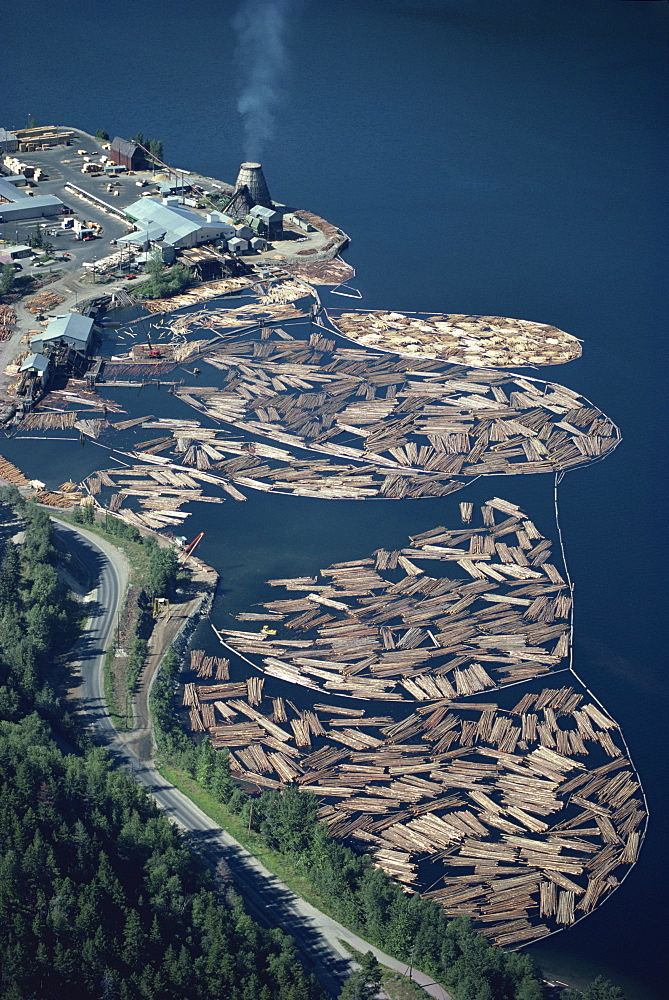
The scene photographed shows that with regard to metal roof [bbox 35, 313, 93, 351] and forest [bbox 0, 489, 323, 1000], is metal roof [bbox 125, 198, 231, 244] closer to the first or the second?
metal roof [bbox 35, 313, 93, 351]

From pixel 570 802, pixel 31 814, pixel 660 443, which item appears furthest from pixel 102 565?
pixel 660 443

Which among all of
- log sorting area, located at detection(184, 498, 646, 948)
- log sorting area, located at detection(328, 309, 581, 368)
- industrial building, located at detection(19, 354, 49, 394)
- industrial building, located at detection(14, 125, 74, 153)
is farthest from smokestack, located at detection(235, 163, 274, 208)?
log sorting area, located at detection(184, 498, 646, 948)

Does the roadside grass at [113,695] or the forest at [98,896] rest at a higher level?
the roadside grass at [113,695]

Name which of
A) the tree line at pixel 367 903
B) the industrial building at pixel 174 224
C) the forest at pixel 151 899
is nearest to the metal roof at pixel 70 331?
the industrial building at pixel 174 224

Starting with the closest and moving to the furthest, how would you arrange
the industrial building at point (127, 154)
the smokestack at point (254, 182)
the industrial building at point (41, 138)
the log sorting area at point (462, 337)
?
the log sorting area at point (462, 337) < the smokestack at point (254, 182) < the industrial building at point (127, 154) < the industrial building at point (41, 138)

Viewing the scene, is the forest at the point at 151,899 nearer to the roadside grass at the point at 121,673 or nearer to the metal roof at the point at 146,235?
the roadside grass at the point at 121,673
